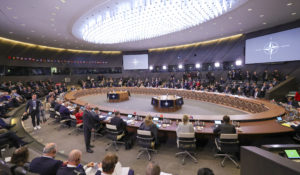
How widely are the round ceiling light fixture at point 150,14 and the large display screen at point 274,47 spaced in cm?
600

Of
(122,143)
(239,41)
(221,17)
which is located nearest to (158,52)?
(239,41)

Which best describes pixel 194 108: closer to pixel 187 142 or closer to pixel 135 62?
pixel 187 142

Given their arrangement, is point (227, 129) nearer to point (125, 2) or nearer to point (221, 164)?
point (221, 164)

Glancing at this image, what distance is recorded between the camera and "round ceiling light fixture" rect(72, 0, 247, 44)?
6.61 m

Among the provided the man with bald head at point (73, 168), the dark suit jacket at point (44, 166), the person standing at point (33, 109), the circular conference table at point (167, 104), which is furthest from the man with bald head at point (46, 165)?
the circular conference table at point (167, 104)

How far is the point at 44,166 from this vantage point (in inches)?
78.4

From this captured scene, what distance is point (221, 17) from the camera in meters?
8.61

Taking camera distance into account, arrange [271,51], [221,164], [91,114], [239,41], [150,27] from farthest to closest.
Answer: [239,41], [271,51], [150,27], [91,114], [221,164]

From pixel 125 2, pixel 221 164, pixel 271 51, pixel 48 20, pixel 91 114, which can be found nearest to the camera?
pixel 221 164

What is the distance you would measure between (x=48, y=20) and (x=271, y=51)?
53.6 ft

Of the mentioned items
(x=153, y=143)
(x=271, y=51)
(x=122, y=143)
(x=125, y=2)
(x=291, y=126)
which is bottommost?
(x=122, y=143)

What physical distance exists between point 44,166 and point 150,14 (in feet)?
26.6

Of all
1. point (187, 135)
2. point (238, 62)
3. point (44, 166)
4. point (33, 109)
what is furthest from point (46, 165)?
point (238, 62)

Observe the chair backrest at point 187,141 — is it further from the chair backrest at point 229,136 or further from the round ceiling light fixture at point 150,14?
the round ceiling light fixture at point 150,14
